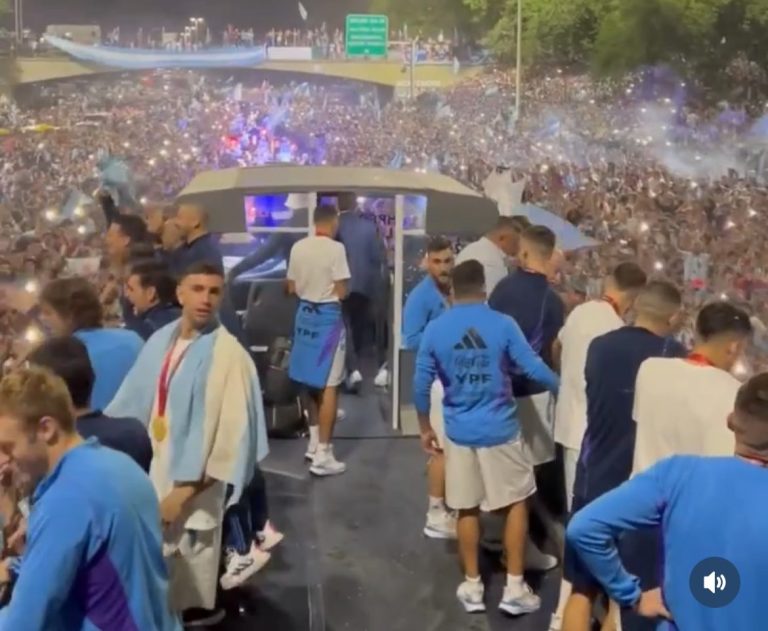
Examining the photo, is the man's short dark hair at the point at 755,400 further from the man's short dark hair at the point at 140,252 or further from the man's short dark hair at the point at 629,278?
the man's short dark hair at the point at 140,252

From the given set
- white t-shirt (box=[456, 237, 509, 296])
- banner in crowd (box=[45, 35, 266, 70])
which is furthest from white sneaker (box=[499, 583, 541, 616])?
banner in crowd (box=[45, 35, 266, 70])

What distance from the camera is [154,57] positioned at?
492 inches

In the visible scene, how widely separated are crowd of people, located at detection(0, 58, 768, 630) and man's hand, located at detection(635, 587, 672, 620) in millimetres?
12

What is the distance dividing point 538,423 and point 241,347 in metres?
1.54

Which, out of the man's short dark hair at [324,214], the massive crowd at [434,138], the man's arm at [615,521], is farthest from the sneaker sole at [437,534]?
the massive crowd at [434,138]

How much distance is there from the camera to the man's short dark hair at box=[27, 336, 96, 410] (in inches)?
94.7

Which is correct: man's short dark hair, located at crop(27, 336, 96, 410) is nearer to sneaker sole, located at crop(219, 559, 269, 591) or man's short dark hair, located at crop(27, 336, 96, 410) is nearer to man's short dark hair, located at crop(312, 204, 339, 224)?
sneaker sole, located at crop(219, 559, 269, 591)

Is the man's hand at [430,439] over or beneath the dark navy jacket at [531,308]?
beneath

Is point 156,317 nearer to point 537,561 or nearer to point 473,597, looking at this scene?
point 473,597

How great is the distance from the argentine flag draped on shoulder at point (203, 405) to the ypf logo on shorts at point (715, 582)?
155 centimetres

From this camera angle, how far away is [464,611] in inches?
163

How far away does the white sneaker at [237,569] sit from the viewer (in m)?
4.07

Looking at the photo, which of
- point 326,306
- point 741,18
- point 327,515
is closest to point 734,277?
point 326,306

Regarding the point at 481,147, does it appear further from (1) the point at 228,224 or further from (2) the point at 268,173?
(1) the point at 228,224
